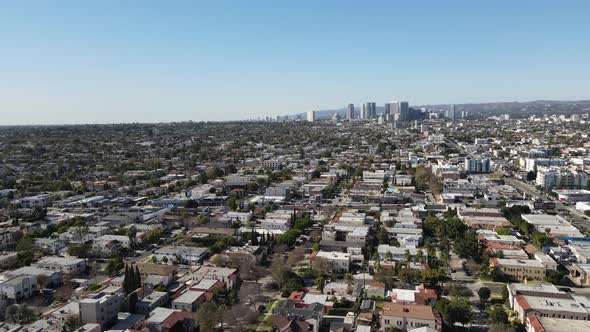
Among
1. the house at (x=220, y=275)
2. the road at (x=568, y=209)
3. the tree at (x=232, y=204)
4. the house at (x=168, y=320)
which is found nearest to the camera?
the house at (x=168, y=320)

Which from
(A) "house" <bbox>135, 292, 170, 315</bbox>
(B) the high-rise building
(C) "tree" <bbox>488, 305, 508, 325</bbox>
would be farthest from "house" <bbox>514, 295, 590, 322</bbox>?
(B) the high-rise building

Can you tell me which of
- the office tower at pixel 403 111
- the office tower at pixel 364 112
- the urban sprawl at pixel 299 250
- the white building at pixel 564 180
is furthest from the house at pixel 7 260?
the office tower at pixel 364 112

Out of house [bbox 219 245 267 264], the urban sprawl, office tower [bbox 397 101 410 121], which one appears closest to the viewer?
the urban sprawl

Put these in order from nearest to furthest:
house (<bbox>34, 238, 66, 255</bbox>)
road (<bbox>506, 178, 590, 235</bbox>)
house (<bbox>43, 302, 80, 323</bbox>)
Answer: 1. house (<bbox>43, 302, 80, 323</bbox>)
2. house (<bbox>34, 238, 66, 255</bbox>)
3. road (<bbox>506, 178, 590, 235</bbox>)

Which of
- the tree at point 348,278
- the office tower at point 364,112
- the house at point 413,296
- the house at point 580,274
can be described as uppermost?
the office tower at point 364,112

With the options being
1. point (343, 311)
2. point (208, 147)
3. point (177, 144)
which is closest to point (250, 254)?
point (343, 311)

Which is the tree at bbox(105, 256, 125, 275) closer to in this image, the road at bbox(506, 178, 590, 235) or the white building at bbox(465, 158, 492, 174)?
the road at bbox(506, 178, 590, 235)

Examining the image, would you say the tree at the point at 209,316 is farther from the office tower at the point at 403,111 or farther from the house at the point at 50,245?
the office tower at the point at 403,111

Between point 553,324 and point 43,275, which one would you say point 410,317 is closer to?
point 553,324
